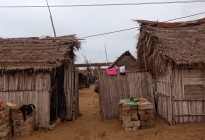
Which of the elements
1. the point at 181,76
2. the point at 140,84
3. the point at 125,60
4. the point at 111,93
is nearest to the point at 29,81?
the point at 111,93

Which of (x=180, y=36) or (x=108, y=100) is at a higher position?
(x=180, y=36)

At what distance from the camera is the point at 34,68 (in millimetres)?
11625

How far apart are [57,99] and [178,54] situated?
6.51m

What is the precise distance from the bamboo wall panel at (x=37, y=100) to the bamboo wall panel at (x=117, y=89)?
8.98ft

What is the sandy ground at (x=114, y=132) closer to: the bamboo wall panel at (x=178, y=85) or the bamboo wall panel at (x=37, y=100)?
the bamboo wall panel at (x=37, y=100)

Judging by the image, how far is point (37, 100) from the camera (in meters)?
12.1

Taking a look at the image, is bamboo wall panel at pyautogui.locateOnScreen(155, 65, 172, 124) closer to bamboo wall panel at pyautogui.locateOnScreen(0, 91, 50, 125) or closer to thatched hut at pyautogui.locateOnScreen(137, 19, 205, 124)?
thatched hut at pyautogui.locateOnScreen(137, 19, 205, 124)

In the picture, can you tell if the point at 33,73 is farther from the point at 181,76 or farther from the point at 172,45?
the point at 181,76

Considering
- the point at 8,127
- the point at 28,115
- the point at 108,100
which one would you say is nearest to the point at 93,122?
the point at 108,100

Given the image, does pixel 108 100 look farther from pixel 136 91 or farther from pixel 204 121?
pixel 204 121

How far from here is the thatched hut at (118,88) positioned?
1362cm

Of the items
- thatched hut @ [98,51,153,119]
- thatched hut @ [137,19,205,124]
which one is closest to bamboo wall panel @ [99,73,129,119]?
thatched hut @ [98,51,153,119]

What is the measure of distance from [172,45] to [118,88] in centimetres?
336

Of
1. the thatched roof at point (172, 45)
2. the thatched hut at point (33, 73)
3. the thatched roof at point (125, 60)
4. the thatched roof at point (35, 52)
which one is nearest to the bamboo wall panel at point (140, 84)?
the thatched roof at point (172, 45)
